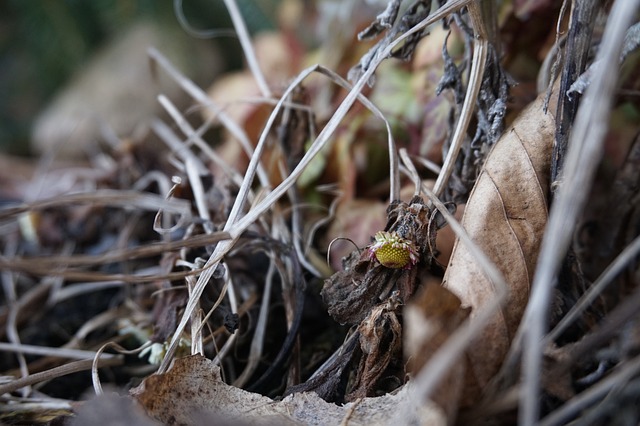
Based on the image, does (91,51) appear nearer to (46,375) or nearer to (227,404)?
(46,375)

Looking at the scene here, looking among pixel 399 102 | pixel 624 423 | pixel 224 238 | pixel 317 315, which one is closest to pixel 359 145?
pixel 399 102

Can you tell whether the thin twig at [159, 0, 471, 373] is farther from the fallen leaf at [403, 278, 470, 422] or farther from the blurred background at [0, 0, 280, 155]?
the blurred background at [0, 0, 280, 155]

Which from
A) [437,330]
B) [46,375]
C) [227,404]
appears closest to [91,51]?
[46,375]

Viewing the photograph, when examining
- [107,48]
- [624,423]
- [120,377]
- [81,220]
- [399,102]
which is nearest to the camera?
[624,423]

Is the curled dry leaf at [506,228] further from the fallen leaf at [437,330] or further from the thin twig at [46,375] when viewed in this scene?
the thin twig at [46,375]

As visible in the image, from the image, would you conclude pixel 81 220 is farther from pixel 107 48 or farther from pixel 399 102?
pixel 107 48

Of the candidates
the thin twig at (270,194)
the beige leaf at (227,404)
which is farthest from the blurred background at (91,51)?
the beige leaf at (227,404)
